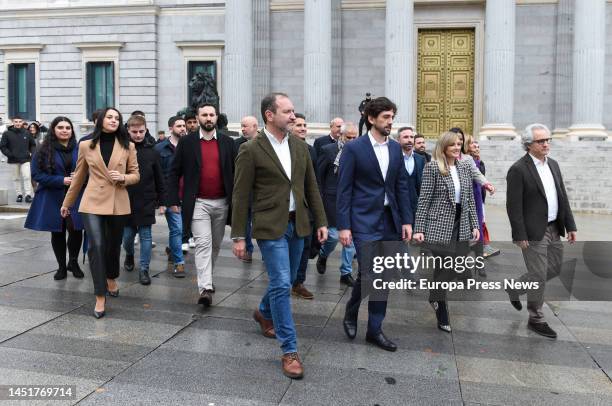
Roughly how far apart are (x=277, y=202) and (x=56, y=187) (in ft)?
12.3

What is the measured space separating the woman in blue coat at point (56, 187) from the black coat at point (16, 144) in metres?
8.68

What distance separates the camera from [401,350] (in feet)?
16.7

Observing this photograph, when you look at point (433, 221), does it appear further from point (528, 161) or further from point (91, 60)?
point (91, 60)

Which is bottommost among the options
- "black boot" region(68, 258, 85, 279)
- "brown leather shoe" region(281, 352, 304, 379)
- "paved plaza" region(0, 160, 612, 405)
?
"paved plaza" region(0, 160, 612, 405)

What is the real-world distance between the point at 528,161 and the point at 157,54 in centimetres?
2375

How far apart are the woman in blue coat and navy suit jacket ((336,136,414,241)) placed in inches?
142

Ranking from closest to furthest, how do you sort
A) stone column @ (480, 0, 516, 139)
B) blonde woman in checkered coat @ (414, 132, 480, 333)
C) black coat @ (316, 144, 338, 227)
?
blonde woman in checkered coat @ (414, 132, 480, 333)
black coat @ (316, 144, 338, 227)
stone column @ (480, 0, 516, 139)

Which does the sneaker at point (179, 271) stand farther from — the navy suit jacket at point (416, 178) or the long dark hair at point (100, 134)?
the navy suit jacket at point (416, 178)

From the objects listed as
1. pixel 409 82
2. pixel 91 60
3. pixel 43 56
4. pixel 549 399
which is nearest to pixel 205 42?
pixel 91 60

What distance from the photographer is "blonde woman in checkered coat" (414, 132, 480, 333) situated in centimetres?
570

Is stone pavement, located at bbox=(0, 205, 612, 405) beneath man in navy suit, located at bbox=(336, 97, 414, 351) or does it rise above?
beneath

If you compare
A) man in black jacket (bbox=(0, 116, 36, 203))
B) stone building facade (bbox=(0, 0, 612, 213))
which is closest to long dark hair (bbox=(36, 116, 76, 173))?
man in black jacket (bbox=(0, 116, 36, 203))

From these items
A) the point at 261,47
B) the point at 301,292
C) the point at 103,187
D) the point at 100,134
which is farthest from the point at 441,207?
the point at 261,47

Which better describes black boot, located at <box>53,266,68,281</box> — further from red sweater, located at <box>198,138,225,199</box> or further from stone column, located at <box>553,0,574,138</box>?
stone column, located at <box>553,0,574,138</box>
